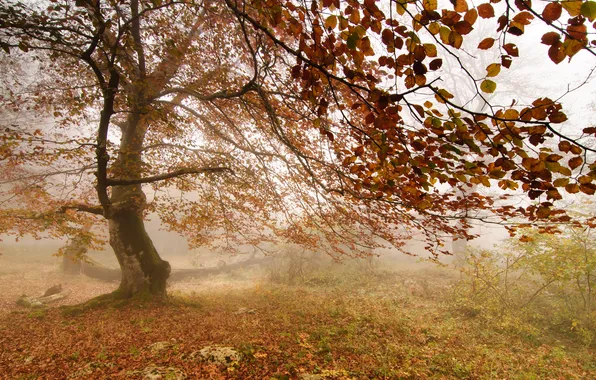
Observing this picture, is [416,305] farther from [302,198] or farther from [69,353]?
[69,353]

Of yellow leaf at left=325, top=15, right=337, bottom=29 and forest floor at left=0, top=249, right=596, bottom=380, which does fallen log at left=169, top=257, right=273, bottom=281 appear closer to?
forest floor at left=0, top=249, right=596, bottom=380

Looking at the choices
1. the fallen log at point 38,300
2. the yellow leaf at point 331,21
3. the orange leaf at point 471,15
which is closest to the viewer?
the orange leaf at point 471,15

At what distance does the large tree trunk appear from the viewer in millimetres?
8086

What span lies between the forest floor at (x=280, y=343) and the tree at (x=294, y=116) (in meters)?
1.84

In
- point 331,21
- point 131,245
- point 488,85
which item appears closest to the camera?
point 488,85

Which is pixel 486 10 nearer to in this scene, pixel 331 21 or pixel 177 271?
pixel 331 21

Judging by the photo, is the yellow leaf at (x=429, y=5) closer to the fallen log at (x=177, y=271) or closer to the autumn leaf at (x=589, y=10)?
the autumn leaf at (x=589, y=10)

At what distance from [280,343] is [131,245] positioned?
18.9 feet

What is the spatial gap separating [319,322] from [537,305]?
7180mm

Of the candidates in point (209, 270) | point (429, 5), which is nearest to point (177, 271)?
point (209, 270)

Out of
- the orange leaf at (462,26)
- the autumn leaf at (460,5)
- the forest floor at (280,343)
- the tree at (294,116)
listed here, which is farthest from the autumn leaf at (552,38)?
the forest floor at (280,343)

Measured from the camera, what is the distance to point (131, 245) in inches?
325

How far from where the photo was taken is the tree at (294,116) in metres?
2.18

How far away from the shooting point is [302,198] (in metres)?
6.65
